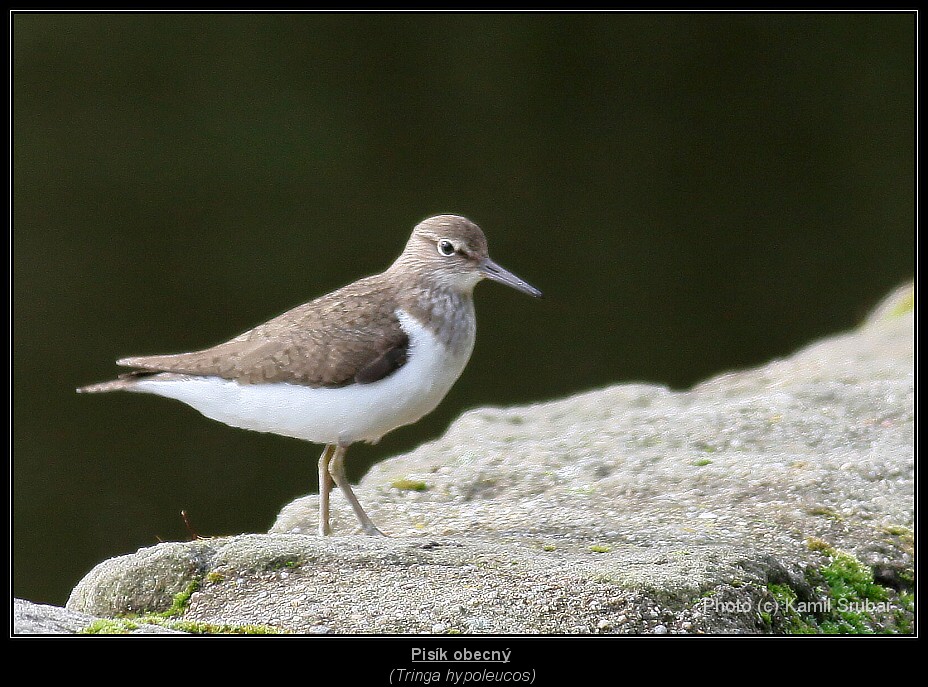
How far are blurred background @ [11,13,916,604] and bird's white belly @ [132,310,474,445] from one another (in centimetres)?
500

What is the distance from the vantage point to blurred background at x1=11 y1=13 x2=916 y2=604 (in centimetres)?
1209

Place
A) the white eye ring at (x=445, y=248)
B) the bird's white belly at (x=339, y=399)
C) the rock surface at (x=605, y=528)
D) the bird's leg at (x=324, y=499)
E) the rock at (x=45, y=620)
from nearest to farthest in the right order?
the rock at (x=45, y=620) < the rock surface at (x=605, y=528) < the bird's white belly at (x=339, y=399) < the bird's leg at (x=324, y=499) < the white eye ring at (x=445, y=248)

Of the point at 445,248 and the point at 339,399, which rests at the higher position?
the point at 445,248

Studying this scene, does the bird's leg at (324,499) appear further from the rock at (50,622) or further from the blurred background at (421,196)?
the blurred background at (421,196)

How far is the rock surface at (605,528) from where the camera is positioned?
4324 mm

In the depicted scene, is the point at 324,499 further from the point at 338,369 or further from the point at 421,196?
the point at 421,196

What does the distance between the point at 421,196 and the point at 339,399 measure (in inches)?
421

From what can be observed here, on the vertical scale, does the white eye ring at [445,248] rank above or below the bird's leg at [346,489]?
above

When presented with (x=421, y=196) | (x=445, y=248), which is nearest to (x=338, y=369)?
(x=445, y=248)

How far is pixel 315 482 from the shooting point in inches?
437

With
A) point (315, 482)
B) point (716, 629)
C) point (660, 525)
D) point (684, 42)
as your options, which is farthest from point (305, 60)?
point (716, 629)

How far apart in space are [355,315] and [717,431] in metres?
2.34

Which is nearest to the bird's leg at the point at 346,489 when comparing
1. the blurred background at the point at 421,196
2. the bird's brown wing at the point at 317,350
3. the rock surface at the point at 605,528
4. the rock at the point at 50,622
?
the rock surface at the point at 605,528

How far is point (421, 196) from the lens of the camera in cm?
1588
